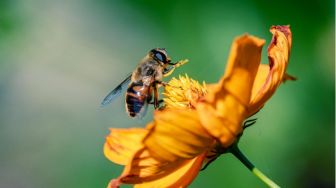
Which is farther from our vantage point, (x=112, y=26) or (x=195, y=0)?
(x=112, y=26)

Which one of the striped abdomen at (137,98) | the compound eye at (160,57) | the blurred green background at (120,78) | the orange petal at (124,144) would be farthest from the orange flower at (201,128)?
the blurred green background at (120,78)

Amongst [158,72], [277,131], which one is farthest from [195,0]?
[158,72]

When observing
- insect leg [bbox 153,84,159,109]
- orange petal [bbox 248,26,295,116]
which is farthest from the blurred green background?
orange petal [bbox 248,26,295,116]

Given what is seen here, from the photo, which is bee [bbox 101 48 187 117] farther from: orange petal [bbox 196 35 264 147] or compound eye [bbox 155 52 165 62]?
orange petal [bbox 196 35 264 147]

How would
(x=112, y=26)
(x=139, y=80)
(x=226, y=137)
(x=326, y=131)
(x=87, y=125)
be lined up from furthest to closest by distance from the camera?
(x=112, y=26)
(x=87, y=125)
(x=326, y=131)
(x=139, y=80)
(x=226, y=137)

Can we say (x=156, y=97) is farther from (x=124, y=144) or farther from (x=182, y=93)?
(x=124, y=144)

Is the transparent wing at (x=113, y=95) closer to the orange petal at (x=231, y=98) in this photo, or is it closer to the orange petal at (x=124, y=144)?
the orange petal at (x=124, y=144)

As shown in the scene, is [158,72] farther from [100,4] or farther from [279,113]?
[100,4]
